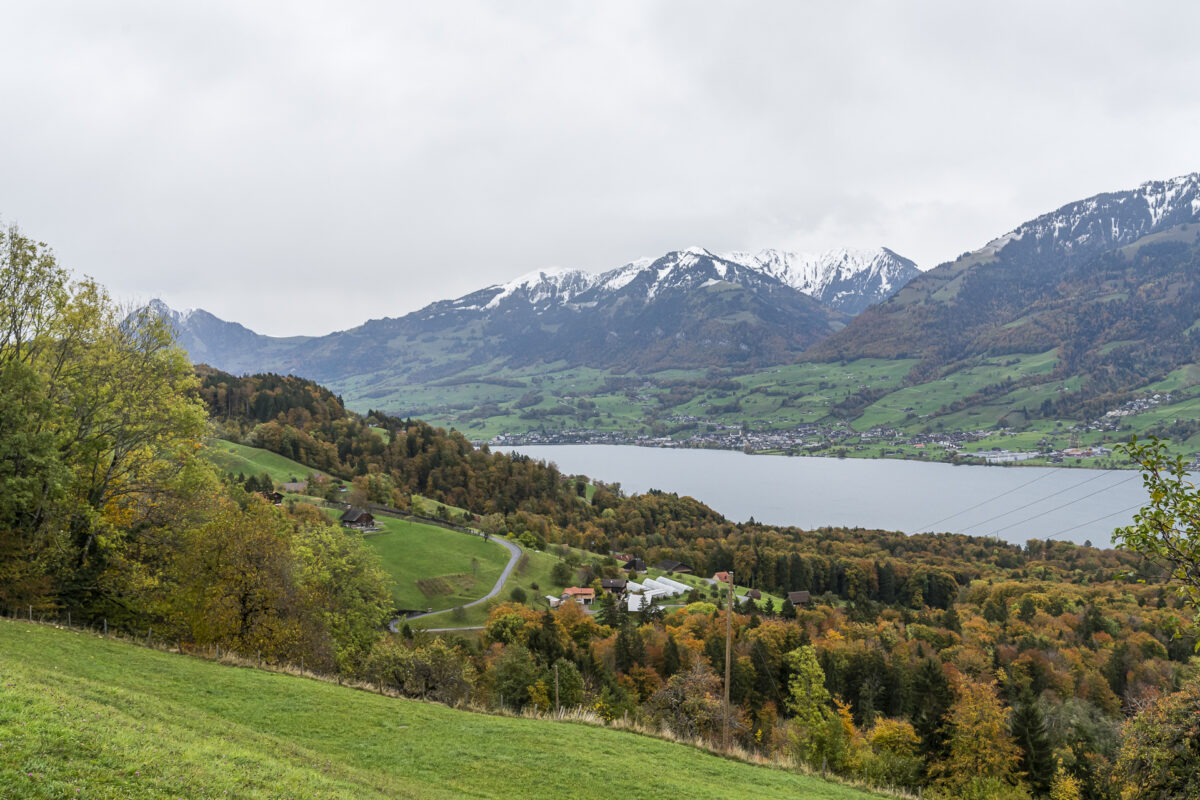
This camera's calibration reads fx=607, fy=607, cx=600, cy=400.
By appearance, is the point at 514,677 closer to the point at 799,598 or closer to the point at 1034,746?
the point at 1034,746

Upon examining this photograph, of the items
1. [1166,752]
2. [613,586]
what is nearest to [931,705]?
[613,586]

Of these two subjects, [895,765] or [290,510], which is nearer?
[895,765]

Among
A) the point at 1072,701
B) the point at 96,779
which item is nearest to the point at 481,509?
the point at 1072,701

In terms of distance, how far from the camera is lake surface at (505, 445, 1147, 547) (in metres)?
123

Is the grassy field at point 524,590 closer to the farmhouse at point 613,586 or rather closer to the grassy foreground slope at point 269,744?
the farmhouse at point 613,586

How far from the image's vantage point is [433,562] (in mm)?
64688

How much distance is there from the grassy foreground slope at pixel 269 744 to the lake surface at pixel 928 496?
4697 inches

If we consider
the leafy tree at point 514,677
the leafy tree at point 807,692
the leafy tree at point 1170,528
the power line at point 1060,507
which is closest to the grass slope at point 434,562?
the leafy tree at point 514,677

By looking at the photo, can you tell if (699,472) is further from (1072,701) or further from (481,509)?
(1072,701)

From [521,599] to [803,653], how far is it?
27441mm

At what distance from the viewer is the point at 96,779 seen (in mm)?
7449

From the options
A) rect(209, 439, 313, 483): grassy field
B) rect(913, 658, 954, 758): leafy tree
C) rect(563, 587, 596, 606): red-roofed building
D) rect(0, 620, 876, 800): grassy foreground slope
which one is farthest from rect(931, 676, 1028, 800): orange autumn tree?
rect(209, 439, 313, 483): grassy field

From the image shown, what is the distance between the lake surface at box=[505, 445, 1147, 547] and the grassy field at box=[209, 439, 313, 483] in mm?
84129

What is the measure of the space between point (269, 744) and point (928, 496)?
163m
